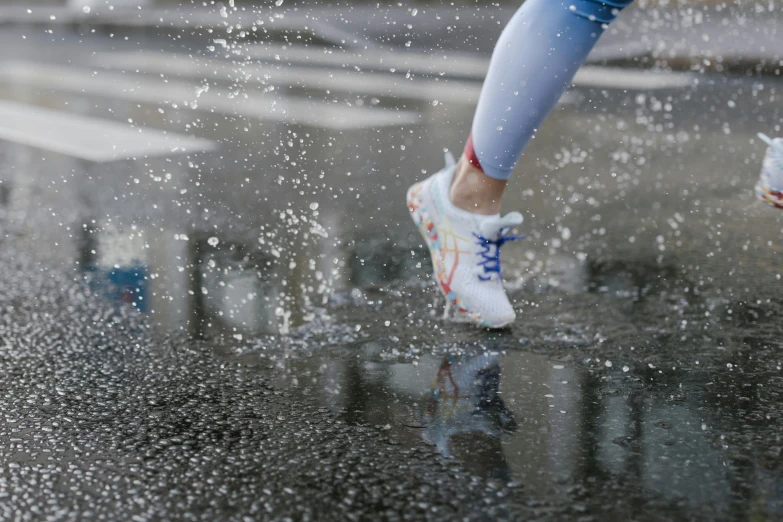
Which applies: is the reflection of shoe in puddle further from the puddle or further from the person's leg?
the person's leg

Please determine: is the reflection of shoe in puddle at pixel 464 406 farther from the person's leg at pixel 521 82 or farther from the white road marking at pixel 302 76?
the white road marking at pixel 302 76

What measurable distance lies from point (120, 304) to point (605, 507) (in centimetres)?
151

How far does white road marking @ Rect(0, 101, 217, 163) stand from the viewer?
4.96 metres

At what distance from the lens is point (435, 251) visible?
2688 mm

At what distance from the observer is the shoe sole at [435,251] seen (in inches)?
101

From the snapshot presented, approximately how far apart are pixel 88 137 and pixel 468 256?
328 cm

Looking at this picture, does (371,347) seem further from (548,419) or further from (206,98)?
(206,98)

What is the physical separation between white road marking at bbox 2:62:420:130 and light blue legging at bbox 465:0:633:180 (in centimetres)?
293

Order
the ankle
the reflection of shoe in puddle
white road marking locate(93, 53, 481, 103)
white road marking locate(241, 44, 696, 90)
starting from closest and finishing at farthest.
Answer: the reflection of shoe in puddle, the ankle, white road marking locate(93, 53, 481, 103), white road marking locate(241, 44, 696, 90)

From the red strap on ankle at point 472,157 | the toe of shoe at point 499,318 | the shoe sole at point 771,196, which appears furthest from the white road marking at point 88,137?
the shoe sole at point 771,196

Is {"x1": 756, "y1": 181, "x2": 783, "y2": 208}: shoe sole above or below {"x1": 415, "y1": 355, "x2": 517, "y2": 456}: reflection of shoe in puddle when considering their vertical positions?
above

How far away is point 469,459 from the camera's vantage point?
1.81m

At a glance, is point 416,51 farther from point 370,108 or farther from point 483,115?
point 483,115

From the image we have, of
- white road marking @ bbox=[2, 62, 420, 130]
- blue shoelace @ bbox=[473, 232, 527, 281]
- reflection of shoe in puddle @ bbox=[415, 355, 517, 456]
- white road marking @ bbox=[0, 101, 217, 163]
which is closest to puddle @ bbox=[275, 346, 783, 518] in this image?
reflection of shoe in puddle @ bbox=[415, 355, 517, 456]
